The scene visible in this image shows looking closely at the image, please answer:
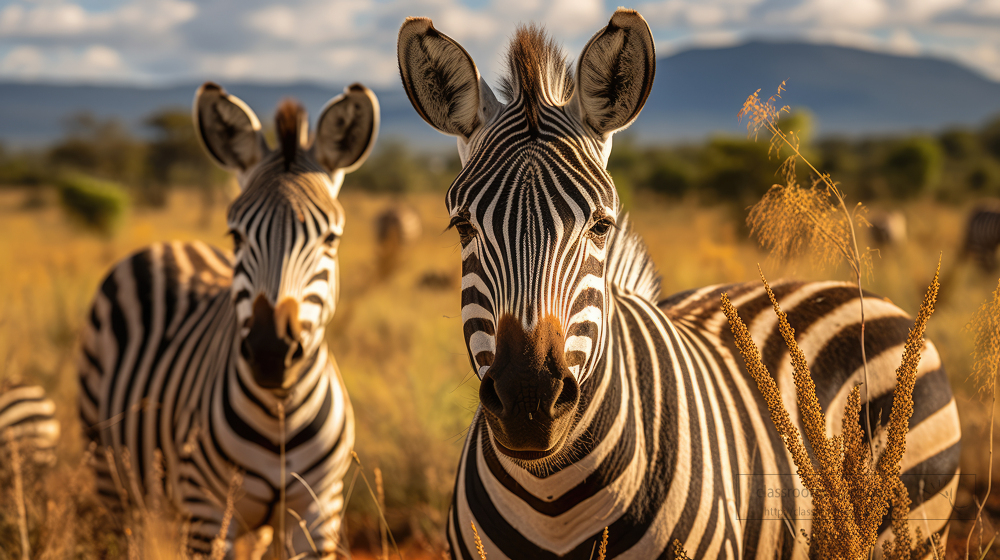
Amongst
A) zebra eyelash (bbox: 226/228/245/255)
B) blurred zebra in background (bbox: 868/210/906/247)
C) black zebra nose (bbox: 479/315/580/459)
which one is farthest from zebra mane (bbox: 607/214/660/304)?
blurred zebra in background (bbox: 868/210/906/247)

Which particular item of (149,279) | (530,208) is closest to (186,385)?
(149,279)

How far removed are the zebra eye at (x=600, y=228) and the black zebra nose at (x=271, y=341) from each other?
1768mm

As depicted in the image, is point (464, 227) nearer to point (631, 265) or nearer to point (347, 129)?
point (631, 265)

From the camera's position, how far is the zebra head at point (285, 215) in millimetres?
2990

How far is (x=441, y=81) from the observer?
2094mm

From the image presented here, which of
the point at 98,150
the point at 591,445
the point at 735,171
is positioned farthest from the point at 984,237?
the point at 98,150

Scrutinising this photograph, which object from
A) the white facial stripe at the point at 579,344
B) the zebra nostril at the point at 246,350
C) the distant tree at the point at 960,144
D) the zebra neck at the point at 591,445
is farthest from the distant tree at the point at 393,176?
the white facial stripe at the point at 579,344

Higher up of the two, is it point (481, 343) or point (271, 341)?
point (481, 343)

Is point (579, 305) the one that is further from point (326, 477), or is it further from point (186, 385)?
point (186, 385)

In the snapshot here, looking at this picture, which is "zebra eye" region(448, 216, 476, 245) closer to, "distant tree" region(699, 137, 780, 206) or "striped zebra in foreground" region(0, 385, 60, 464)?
"striped zebra in foreground" region(0, 385, 60, 464)

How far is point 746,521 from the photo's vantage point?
2031 mm

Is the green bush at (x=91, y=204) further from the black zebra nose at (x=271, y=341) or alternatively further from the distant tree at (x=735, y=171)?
the black zebra nose at (x=271, y=341)

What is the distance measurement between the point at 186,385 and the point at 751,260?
1023 cm

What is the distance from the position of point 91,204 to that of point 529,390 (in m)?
24.2
